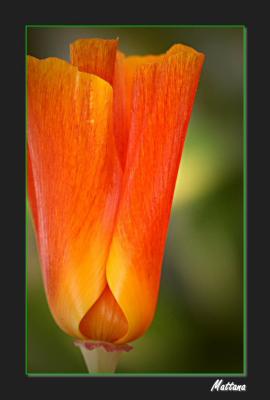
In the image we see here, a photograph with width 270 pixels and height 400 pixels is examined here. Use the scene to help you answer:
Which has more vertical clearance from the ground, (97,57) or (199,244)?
(97,57)

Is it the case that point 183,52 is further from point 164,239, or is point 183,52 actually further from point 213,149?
point 164,239
